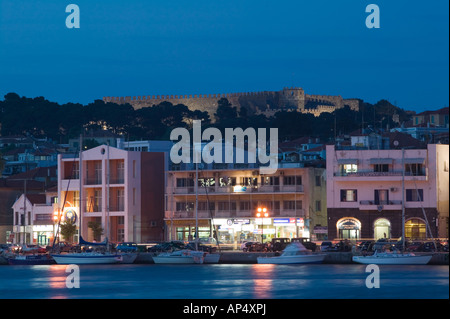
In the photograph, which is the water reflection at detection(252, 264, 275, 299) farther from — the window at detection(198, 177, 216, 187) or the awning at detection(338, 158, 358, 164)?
the window at detection(198, 177, 216, 187)

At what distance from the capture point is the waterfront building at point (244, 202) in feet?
314

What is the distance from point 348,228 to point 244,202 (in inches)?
420

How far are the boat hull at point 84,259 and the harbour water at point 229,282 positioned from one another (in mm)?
565

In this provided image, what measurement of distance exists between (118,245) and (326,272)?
2178 centimetres

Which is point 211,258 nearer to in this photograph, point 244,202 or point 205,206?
point 244,202

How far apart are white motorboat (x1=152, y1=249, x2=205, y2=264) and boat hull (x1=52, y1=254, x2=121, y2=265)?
128 inches

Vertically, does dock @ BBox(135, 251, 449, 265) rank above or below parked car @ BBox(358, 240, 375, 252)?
below

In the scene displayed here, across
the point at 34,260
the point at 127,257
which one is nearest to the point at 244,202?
the point at 127,257

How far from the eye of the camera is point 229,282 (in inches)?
2805

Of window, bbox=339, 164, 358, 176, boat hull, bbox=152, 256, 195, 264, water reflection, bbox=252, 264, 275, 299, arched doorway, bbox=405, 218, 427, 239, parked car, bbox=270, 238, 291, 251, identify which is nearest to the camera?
water reflection, bbox=252, 264, 275, 299

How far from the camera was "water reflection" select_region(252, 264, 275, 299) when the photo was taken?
63.3 meters

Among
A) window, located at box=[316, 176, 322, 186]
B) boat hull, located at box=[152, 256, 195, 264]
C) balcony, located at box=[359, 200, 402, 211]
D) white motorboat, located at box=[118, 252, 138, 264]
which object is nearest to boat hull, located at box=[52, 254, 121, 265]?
white motorboat, located at box=[118, 252, 138, 264]

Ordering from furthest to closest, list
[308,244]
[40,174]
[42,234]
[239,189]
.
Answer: [40,174]
[42,234]
[239,189]
[308,244]
